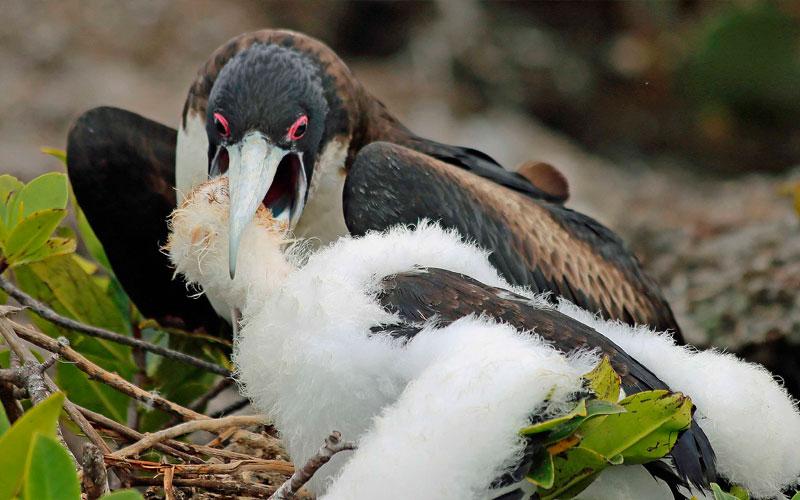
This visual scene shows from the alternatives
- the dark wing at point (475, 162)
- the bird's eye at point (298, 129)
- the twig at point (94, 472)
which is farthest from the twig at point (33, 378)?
the dark wing at point (475, 162)

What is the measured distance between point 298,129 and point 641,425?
4.36 feet

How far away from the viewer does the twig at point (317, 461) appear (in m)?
1.67

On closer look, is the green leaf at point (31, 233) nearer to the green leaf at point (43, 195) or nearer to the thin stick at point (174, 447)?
the green leaf at point (43, 195)

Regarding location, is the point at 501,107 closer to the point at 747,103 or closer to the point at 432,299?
the point at 747,103

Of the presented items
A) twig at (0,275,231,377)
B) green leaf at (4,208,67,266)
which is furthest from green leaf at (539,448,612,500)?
green leaf at (4,208,67,266)

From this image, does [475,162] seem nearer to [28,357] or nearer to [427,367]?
[427,367]

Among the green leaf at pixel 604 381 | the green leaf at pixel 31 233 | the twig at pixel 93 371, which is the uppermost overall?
the green leaf at pixel 31 233

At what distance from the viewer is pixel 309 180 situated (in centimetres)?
276

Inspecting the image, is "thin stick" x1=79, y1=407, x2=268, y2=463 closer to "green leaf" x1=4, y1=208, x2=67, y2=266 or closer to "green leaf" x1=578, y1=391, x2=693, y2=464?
"green leaf" x1=4, y1=208, x2=67, y2=266

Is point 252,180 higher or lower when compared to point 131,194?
higher

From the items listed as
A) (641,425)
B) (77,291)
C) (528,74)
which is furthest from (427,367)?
(528,74)

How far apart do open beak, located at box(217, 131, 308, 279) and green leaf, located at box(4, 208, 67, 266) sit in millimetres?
380

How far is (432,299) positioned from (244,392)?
433mm

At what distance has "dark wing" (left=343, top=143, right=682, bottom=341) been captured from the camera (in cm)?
254
